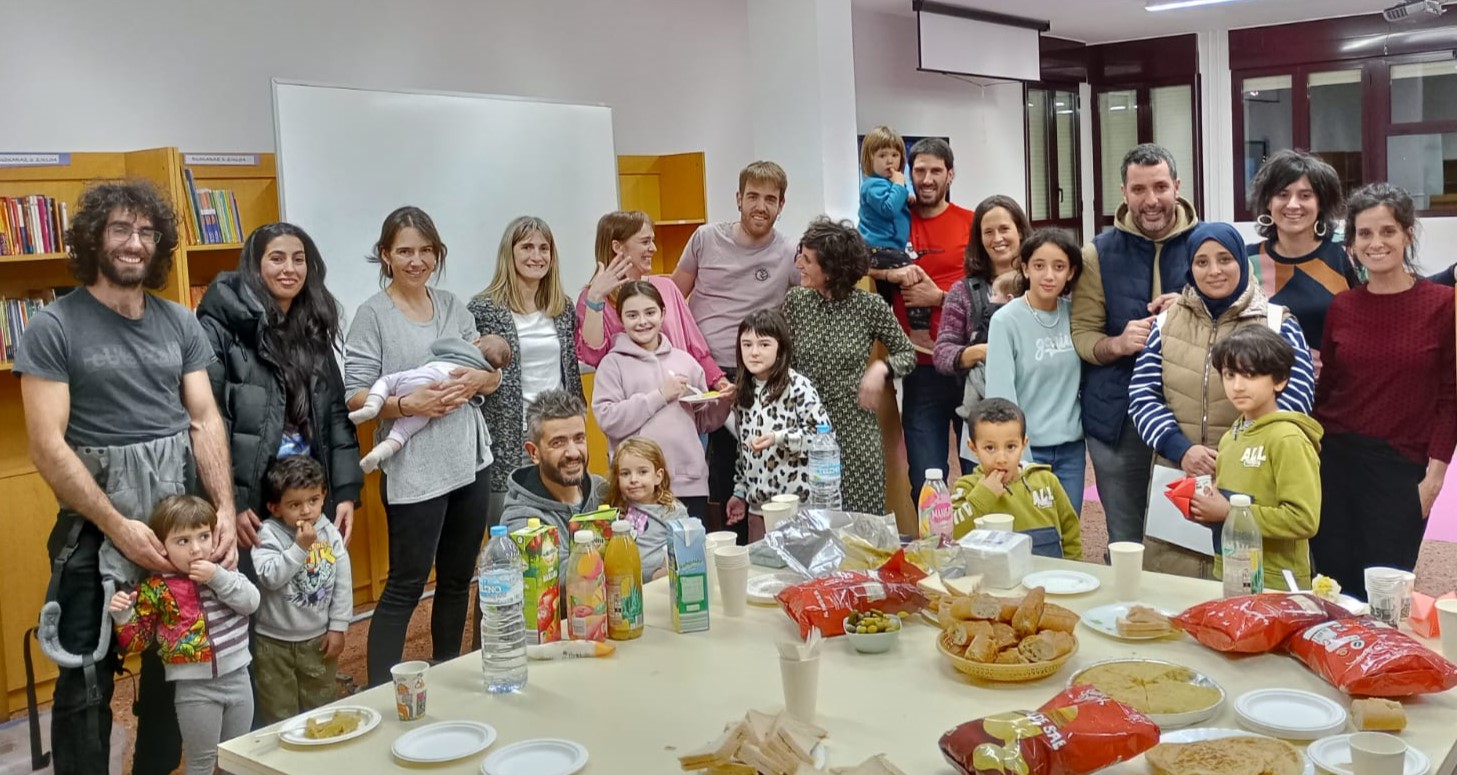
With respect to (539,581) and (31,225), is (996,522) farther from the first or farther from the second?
(31,225)

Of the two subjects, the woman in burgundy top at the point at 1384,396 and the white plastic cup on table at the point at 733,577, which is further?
the woman in burgundy top at the point at 1384,396

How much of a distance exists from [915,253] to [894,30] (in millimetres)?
4781

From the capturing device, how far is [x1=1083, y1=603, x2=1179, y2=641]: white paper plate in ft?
6.83

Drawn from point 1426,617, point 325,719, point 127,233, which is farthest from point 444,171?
point 1426,617

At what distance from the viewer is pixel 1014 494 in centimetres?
291

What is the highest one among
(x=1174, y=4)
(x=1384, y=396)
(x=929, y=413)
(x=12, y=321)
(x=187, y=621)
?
(x=1174, y=4)

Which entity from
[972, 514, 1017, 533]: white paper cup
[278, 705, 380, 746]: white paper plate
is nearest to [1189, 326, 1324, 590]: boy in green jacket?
[972, 514, 1017, 533]: white paper cup

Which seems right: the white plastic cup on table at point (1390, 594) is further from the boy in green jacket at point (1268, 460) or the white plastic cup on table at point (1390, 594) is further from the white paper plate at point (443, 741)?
the white paper plate at point (443, 741)

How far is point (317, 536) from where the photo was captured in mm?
3041

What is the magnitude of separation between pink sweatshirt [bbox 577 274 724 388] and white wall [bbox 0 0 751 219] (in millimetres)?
1919

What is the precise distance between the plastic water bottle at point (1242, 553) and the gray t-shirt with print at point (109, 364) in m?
2.29

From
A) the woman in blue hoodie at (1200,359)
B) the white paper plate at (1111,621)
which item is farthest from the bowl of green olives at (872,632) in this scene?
the woman in blue hoodie at (1200,359)

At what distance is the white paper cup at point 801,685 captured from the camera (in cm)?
178

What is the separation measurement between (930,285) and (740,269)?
0.65 m
